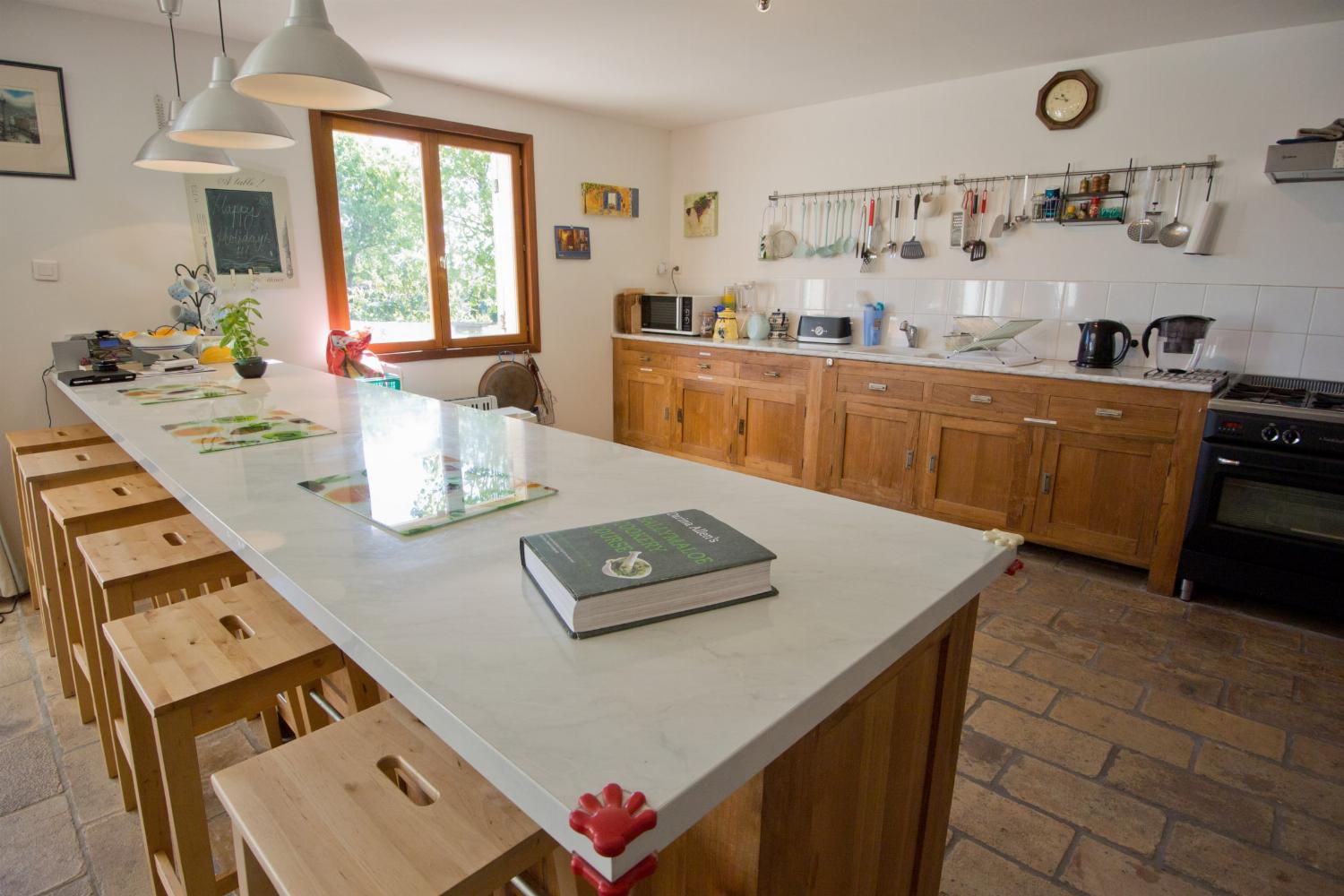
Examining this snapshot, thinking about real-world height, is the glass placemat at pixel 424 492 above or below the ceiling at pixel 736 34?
below

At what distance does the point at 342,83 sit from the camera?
1607mm

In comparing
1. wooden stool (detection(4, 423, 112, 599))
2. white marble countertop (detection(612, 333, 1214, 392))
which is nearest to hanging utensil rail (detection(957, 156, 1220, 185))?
white marble countertop (detection(612, 333, 1214, 392))

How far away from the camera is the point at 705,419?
4.49 m

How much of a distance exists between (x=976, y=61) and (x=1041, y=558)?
241 centimetres

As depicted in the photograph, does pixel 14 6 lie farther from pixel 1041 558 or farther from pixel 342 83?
pixel 1041 558

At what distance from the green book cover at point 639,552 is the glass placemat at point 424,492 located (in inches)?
11.7

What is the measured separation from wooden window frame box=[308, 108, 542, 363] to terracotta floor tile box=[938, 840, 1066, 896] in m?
3.51

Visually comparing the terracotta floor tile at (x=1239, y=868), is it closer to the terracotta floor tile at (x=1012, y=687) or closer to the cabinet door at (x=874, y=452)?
the terracotta floor tile at (x=1012, y=687)

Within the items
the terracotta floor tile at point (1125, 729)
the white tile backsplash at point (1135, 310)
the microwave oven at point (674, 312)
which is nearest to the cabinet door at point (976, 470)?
the white tile backsplash at point (1135, 310)

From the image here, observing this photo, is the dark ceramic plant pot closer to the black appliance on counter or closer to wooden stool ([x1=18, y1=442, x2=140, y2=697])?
wooden stool ([x1=18, y1=442, x2=140, y2=697])

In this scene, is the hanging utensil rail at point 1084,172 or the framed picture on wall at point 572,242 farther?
the framed picture on wall at point 572,242

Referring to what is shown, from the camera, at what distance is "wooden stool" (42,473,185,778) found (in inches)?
66.1

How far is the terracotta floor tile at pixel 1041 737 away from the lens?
1.89 metres

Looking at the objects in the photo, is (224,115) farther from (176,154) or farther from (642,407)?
(642,407)
